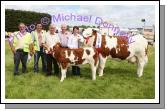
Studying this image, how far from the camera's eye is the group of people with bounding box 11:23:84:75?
11.5 m

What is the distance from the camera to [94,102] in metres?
10.9

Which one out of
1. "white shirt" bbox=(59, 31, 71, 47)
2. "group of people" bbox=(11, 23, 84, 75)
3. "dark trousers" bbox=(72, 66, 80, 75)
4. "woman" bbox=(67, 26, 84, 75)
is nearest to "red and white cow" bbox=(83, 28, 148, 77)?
"woman" bbox=(67, 26, 84, 75)

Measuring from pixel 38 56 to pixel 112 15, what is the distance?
226cm

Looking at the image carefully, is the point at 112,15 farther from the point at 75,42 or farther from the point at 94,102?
the point at 94,102

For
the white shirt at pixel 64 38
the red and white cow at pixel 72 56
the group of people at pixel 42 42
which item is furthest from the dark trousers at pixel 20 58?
the white shirt at pixel 64 38

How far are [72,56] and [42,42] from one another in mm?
981

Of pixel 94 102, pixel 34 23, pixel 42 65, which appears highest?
pixel 34 23

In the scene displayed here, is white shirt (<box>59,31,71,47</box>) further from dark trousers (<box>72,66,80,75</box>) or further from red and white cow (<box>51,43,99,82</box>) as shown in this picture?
dark trousers (<box>72,66,80,75</box>)

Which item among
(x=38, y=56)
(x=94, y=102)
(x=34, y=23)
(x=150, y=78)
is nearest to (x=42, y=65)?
(x=38, y=56)

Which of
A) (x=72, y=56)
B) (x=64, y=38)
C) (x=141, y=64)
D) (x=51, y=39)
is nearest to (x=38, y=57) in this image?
(x=51, y=39)

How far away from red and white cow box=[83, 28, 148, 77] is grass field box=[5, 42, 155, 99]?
0.23 meters

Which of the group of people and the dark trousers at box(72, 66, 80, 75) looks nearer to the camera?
the group of people

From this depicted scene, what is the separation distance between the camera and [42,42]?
1178cm

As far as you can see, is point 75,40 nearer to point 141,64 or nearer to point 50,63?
point 50,63
